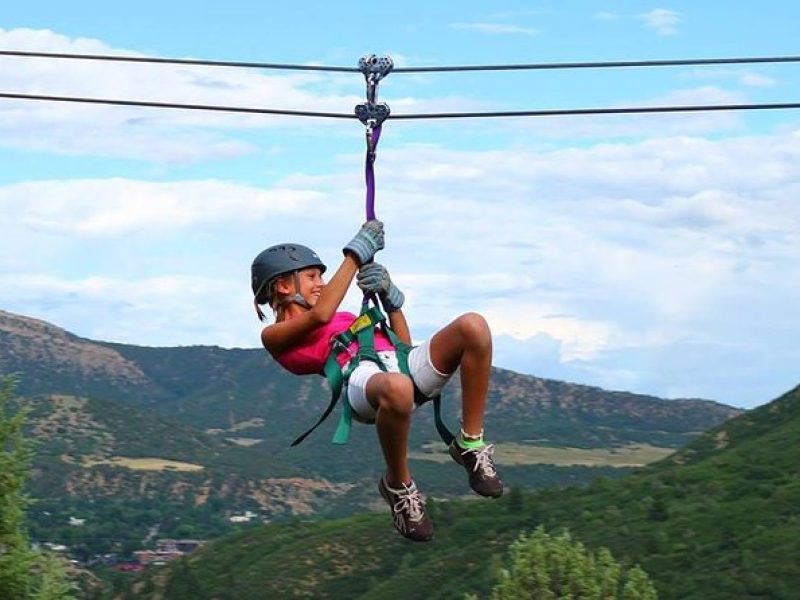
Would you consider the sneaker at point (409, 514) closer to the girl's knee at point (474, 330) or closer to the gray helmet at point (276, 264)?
the girl's knee at point (474, 330)

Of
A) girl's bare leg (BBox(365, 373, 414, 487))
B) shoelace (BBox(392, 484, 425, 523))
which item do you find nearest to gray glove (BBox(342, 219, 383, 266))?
girl's bare leg (BBox(365, 373, 414, 487))

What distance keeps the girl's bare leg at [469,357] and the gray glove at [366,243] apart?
876 mm

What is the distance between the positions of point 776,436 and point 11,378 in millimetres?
119956

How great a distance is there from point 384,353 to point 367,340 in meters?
0.17

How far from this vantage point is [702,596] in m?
92.6

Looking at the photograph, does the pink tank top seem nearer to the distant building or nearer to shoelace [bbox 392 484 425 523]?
shoelace [bbox 392 484 425 523]

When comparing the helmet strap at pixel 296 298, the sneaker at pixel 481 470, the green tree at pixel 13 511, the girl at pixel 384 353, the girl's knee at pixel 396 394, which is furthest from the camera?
the green tree at pixel 13 511

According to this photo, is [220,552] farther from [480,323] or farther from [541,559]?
[480,323]

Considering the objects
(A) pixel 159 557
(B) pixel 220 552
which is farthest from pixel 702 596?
(A) pixel 159 557

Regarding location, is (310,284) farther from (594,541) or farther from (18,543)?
(594,541)

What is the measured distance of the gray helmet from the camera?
1209cm

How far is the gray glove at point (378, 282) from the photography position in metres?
11.8

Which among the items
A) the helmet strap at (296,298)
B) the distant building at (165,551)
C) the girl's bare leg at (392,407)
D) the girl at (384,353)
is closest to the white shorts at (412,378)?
the girl at (384,353)

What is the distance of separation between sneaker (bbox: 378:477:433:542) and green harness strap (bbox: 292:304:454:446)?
535 millimetres
